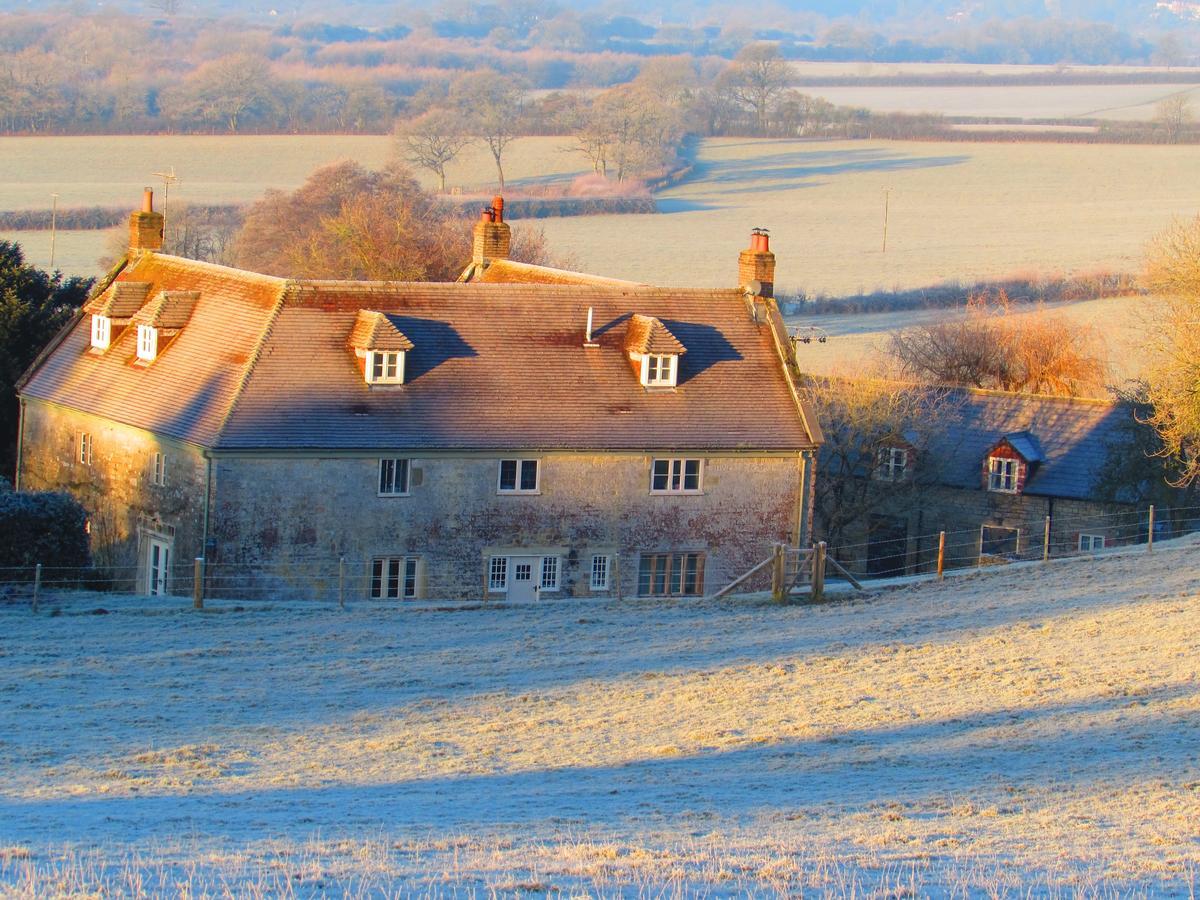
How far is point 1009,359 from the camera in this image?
221ft

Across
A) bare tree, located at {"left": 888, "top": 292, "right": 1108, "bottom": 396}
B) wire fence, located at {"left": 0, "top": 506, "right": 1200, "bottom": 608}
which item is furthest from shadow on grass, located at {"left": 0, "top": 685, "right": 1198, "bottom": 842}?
bare tree, located at {"left": 888, "top": 292, "right": 1108, "bottom": 396}

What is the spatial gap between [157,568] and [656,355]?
40.2 feet

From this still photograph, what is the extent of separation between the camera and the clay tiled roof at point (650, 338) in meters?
39.9

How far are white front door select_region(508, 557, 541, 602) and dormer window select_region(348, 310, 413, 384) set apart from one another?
485cm

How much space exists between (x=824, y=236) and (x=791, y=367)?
80110mm

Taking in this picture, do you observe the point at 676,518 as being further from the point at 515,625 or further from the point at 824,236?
the point at 824,236

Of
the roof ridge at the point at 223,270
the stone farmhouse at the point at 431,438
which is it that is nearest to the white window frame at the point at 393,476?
the stone farmhouse at the point at 431,438

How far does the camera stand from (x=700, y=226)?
4648 inches

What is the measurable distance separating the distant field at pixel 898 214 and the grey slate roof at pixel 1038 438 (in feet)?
128

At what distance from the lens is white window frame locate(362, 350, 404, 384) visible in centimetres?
3816

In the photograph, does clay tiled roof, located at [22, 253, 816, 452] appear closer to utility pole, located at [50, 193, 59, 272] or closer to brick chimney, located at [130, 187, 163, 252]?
brick chimney, located at [130, 187, 163, 252]

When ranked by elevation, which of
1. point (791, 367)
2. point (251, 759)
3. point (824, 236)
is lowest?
point (251, 759)

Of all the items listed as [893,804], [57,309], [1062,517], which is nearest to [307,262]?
[57,309]

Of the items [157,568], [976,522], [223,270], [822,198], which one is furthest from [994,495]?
[822,198]
